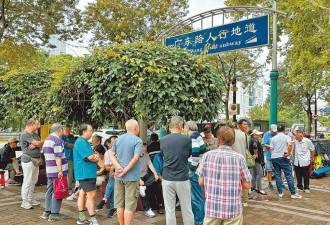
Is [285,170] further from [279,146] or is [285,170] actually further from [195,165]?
[195,165]

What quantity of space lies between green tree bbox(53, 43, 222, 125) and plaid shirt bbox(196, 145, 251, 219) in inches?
93.5

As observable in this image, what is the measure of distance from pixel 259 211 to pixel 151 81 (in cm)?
346

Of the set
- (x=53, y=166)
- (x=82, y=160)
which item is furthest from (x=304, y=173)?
(x=53, y=166)

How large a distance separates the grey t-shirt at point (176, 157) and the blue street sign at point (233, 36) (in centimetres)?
356

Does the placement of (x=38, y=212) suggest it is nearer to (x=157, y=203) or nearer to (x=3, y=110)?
(x=157, y=203)

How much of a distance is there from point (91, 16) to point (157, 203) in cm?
1468

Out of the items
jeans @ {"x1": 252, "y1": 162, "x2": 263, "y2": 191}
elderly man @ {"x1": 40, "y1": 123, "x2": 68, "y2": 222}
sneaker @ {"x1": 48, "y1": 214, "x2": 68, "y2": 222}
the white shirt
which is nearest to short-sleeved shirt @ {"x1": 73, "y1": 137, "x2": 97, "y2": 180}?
elderly man @ {"x1": 40, "y1": 123, "x2": 68, "y2": 222}

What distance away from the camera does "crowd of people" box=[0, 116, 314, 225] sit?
9.74 feet

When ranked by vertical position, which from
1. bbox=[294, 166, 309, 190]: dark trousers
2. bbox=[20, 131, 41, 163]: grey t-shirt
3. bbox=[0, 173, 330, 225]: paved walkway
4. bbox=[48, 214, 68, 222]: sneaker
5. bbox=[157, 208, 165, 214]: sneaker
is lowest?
bbox=[0, 173, 330, 225]: paved walkway

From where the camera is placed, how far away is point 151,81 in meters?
5.31

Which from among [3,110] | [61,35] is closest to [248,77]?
[61,35]

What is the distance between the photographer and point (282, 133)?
766cm

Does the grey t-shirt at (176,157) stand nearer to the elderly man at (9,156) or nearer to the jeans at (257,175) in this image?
the jeans at (257,175)

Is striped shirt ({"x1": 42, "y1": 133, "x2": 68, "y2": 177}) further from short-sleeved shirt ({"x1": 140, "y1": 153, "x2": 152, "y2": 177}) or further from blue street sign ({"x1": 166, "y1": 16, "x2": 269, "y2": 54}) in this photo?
blue street sign ({"x1": 166, "y1": 16, "x2": 269, "y2": 54})
